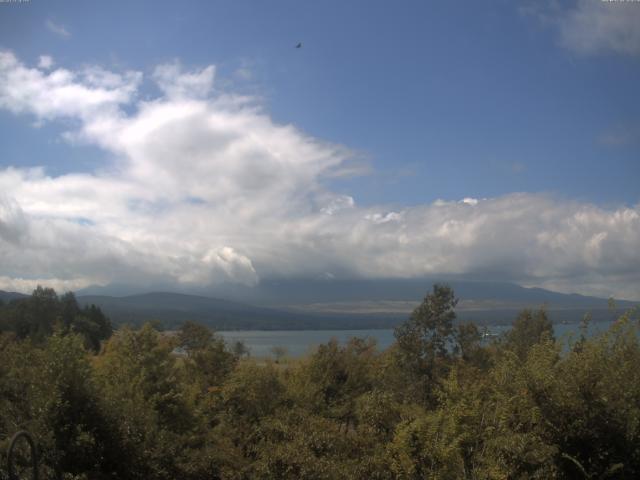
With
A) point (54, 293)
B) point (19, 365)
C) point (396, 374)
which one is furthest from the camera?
point (54, 293)

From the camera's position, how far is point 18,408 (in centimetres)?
1395

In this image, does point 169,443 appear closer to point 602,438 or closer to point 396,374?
point 602,438

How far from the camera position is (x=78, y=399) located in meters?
13.4

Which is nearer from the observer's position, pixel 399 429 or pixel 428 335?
pixel 399 429

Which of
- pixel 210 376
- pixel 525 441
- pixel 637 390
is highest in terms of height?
pixel 637 390

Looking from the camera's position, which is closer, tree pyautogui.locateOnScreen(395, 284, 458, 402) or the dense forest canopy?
the dense forest canopy

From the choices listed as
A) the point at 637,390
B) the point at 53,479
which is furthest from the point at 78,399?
the point at 637,390

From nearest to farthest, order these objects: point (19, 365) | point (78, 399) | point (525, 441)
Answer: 1. point (525, 441)
2. point (78, 399)
3. point (19, 365)

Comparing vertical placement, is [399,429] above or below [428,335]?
below

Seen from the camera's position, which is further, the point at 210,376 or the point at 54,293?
the point at 54,293

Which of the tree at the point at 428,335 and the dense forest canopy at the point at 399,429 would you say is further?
the tree at the point at 428,335

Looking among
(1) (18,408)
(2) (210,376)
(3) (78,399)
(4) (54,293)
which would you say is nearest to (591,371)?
(3) (78,399)

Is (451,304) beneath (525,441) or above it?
above

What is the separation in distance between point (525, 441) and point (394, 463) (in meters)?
2.84
